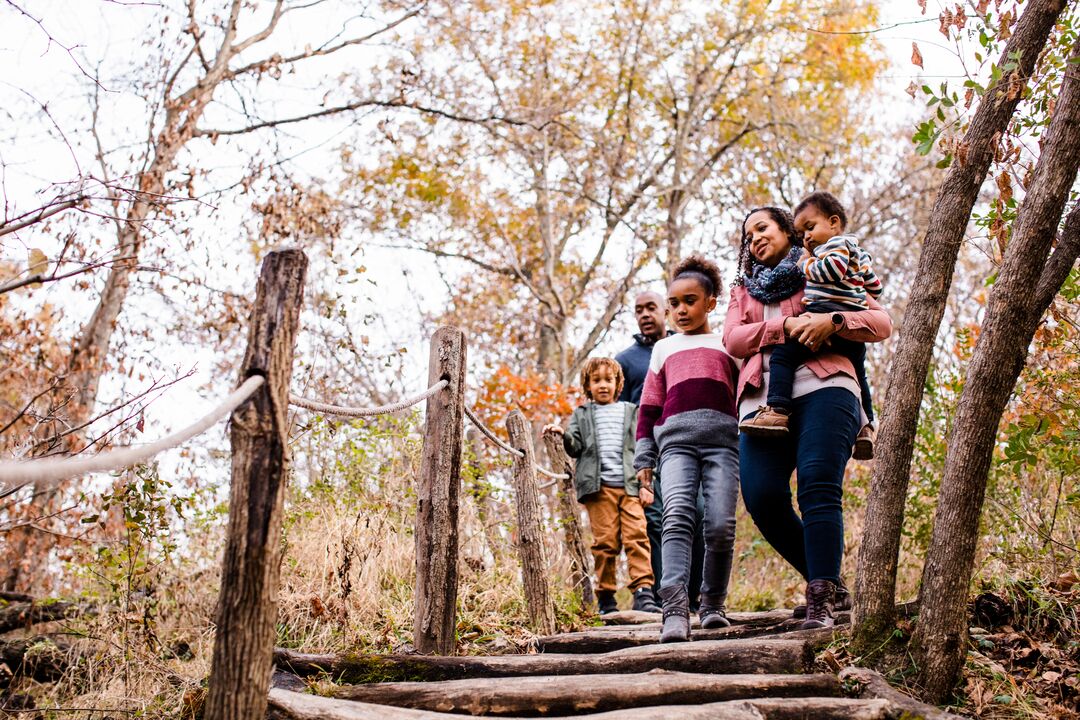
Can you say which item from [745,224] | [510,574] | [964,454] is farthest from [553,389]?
[964,454]

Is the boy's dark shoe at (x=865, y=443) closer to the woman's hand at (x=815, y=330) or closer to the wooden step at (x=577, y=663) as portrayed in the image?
the woman's hand at (x=815, y=330)

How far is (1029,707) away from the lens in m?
2.99

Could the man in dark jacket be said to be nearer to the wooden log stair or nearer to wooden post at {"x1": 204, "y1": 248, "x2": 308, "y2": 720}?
the wooden log stair

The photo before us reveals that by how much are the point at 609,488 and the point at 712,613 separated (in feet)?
6.15

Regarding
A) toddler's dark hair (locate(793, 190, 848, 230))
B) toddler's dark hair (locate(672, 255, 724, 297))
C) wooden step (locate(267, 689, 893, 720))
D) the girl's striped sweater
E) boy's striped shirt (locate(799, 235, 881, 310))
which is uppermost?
toddler's dark hair (locate(793, 190, 848, 230))

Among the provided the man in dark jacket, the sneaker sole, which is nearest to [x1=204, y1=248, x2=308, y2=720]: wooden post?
the sneaker sole

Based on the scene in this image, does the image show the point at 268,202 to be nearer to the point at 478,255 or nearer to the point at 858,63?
the point at 478,255

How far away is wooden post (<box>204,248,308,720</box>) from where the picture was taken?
211 cm

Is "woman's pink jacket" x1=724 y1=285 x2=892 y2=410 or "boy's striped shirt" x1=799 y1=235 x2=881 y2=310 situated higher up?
"boy's striped shirt" x1=799 y1=235 x2=881 y2=310

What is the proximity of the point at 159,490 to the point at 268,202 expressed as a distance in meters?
5.11

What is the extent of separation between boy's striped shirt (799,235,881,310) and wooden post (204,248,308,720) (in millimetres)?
2541

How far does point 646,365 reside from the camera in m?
6.69

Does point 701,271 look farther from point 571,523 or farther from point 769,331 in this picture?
point 571,523

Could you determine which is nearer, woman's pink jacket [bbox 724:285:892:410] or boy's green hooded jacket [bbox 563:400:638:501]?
woman's pink jacket [bbox 724:285:892:410]
